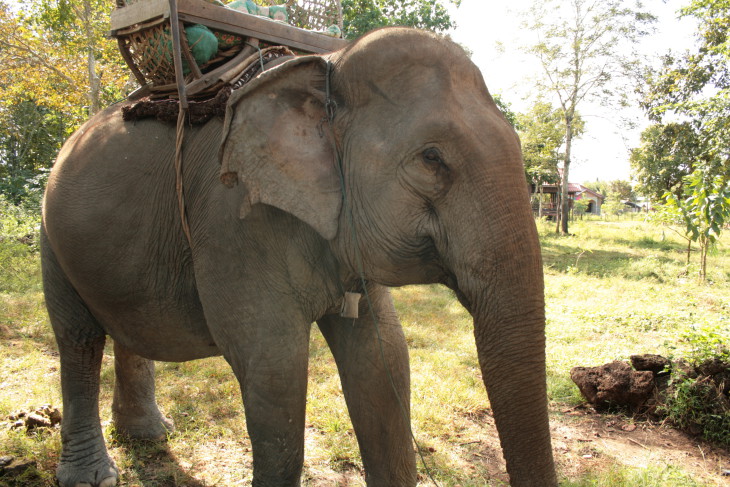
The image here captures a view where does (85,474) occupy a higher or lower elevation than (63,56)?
lower

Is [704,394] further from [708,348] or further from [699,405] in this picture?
[708,348]

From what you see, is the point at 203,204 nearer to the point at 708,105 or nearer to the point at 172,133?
the point at 172,133

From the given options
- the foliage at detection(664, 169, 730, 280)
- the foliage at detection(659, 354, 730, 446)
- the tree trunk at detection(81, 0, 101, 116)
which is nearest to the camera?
the foliage at detection(659, 354, 730, 446)

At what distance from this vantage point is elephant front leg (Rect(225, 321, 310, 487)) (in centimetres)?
205

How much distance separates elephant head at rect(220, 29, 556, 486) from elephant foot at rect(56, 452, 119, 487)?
197 cm

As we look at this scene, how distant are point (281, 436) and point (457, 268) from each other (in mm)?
952

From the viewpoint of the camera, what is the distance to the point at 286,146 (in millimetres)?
1951

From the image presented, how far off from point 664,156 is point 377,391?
2203 centimetres

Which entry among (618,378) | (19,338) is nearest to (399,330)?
(618,378)

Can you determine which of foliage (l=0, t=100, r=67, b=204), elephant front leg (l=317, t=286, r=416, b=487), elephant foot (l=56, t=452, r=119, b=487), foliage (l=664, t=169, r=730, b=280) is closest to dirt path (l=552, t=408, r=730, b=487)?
elephant front leg (l=317, t=286, r=416, b=487)

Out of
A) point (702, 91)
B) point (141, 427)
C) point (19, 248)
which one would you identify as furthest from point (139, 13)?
point (702, 91)

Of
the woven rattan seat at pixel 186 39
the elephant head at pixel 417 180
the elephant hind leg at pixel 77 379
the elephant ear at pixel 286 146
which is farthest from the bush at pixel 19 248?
the elephant head at pixel 417 180

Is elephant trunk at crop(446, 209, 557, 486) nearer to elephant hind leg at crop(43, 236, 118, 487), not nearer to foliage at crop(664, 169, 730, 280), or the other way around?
elephant hind leg at crop(43, 236, 118, 487)

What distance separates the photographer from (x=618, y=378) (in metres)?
4.33
